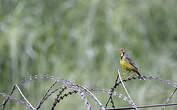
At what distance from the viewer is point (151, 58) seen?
16.2ft

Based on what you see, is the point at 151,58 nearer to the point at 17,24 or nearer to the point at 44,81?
the point at 44,81

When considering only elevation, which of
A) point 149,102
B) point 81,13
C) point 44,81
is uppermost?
point 81,13

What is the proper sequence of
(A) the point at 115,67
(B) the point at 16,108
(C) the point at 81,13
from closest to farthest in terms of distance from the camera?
(B) the point at 16,108, (A) the point at 115,67, (C) the point at 81,13

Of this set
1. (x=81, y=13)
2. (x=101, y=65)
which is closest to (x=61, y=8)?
(x=81, y=13)

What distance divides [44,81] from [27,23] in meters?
0.78

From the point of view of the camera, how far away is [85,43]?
184 inches

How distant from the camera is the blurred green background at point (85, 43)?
4488 mm

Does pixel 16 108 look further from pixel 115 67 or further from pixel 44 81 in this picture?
pixel 115 67

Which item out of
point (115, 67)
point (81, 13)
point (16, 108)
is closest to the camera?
point (16, 108)

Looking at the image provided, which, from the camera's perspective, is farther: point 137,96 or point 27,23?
point 27,23

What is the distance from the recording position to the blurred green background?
4488mm

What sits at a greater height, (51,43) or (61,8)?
(61,8)

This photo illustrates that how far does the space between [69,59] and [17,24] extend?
28.9 inches

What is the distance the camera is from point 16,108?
14.2 feet
